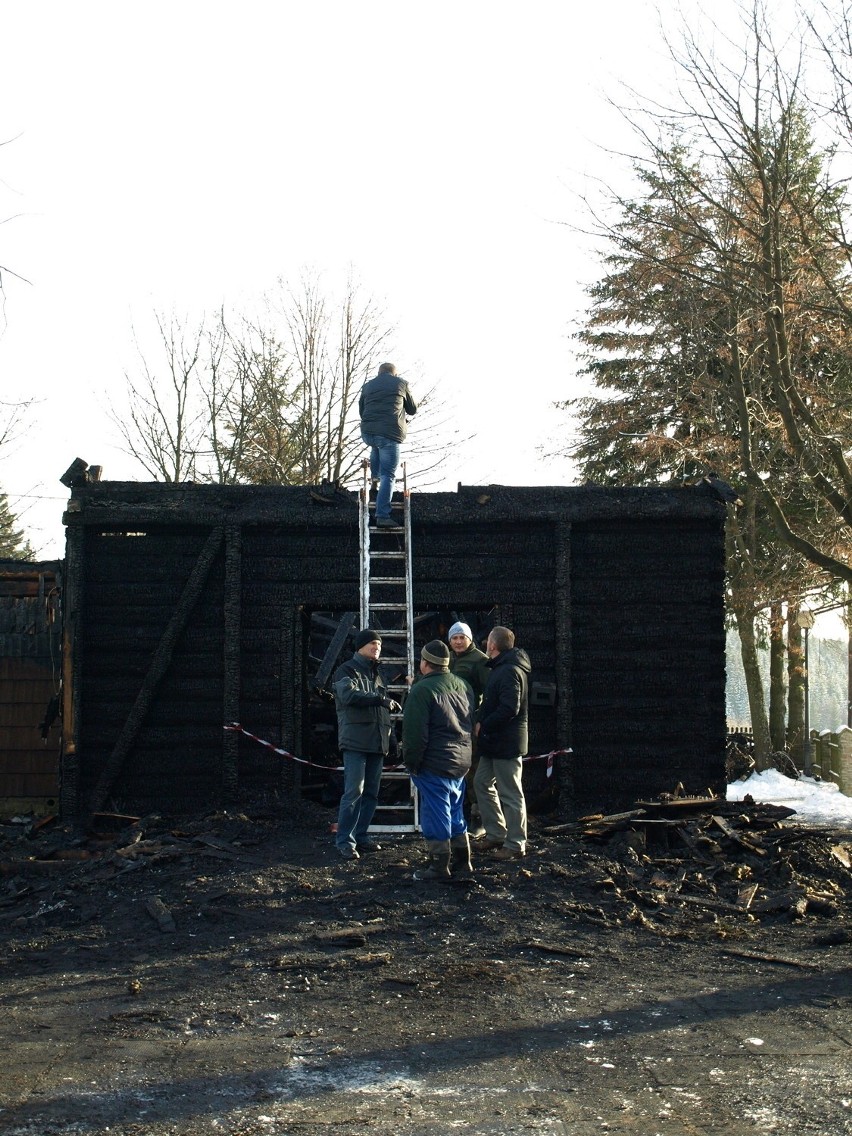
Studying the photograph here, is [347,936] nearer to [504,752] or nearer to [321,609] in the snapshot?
[504,752]

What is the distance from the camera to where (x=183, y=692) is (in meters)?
12.0

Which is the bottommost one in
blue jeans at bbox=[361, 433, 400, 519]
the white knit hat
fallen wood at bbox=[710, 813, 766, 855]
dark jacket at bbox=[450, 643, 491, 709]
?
fallen wood at bbox=[710, 813, 766, 855]

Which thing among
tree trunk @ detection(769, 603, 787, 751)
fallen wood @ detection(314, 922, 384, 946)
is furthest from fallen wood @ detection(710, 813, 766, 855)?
tree trunk @ detection(769, 603, 787, 751)

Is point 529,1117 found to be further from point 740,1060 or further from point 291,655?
point 291,655

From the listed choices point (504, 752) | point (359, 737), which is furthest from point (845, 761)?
point (359, 737)

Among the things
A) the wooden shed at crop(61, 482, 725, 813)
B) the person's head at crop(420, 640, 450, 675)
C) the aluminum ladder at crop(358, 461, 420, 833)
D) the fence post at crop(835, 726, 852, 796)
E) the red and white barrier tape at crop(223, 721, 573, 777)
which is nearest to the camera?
the person's head at crop(420, 640, 450, 675)

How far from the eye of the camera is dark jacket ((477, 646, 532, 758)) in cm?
995

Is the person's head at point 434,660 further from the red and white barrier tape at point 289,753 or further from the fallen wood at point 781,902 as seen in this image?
the fallen wood at point 781,902

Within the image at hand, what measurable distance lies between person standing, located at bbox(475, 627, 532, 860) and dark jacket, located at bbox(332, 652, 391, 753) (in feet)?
2.70

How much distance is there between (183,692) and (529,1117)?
25.2 ft

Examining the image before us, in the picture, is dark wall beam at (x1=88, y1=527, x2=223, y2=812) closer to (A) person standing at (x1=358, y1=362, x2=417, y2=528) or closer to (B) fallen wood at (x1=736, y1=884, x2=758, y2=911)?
(A) person standing at (x1=358, y1=362, x2=417, y2=528)

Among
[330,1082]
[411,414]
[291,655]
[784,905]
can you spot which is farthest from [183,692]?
[330,1082]

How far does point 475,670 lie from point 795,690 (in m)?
19.9

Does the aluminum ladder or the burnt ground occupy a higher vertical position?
the aluminum ladder
